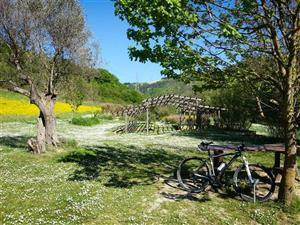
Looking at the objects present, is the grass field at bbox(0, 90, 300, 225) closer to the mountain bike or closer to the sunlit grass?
the mountain bike

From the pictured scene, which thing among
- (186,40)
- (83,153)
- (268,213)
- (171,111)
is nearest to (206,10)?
(186,40)

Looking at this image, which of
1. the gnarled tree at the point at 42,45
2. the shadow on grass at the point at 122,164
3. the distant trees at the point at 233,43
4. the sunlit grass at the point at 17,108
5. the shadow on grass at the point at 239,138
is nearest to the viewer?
the distant trees at the point at 233,43

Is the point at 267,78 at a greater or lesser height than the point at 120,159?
greater

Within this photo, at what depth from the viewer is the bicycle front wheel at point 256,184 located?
34.8ft

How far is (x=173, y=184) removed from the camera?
12.6 metres

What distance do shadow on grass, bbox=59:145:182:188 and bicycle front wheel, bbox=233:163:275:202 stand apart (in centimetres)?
340

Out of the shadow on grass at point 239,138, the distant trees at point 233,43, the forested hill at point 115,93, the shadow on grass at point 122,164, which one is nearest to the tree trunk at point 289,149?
the distant trees at point 233,43

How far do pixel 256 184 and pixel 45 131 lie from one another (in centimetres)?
1200

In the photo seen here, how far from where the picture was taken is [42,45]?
61.6 feet

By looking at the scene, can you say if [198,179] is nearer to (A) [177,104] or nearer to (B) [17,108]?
(A) [177,104]

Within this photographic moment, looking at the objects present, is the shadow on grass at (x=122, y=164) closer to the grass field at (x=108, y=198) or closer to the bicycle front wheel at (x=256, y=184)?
the grass field at (x=108, y=198)

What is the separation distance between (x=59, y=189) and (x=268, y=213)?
6.71 metres

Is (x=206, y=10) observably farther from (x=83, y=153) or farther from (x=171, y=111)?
(x=171, y=111)

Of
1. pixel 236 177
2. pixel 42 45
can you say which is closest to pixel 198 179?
pixel 236 177
